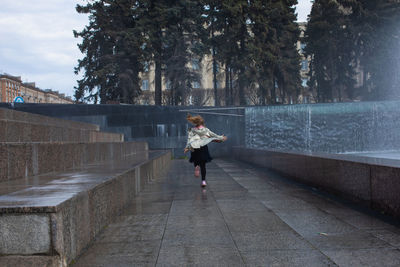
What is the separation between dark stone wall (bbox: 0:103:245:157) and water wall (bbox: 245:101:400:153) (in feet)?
4.38

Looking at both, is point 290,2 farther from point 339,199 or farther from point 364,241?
point 364,241

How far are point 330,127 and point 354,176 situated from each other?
2023 cm

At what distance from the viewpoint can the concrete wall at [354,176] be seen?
565 centimetres

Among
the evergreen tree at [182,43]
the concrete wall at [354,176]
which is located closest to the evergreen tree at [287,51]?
the evergreen tree at [182,43]

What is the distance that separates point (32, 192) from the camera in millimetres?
3912

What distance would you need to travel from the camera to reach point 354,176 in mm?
6801

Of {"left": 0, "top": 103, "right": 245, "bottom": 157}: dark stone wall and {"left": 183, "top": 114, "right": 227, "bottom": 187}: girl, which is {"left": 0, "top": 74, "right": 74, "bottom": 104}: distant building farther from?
{"left": 183, "top": 114, "right": 227, "bottom": 187}: girl

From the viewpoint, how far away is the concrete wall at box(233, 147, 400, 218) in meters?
5.65

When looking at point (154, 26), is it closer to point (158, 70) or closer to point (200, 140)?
point (158, 70)

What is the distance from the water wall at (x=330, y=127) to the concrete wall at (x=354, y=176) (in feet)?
49.1

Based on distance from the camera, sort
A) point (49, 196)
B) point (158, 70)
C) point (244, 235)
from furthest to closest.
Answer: point (158, 70), point (244, 235), point (49, 196)

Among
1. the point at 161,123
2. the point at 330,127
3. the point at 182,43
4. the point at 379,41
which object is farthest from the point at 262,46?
the point at 161,123

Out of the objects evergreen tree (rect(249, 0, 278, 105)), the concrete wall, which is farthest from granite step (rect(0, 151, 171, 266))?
evergreen tree (rect(249, 0, 278, 105))

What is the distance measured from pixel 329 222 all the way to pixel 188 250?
214 centimetres
